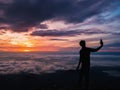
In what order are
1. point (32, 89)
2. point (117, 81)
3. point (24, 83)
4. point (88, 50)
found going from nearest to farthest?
point (88, 50), point (32, 89), point (24, 83), point (117, 81)

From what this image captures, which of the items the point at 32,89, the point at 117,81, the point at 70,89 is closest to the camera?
the point at 70,89

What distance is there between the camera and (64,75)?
28812mm

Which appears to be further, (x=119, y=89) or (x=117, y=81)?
(x=117, y=81)

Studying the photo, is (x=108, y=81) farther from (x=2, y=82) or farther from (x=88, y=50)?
(x=88, y=50)

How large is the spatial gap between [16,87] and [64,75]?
8.90 m

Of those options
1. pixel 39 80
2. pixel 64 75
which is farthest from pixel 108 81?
pixel 39 80

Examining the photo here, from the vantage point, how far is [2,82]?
23.8 metres

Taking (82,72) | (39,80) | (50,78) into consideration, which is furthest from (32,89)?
(82,72)

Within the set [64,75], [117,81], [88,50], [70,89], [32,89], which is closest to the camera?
[88,50]

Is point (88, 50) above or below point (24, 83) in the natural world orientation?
above

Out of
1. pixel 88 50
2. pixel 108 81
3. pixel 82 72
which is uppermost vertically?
pixel 88 50

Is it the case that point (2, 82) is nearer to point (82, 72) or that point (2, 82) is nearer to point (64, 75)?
point (64, 75)

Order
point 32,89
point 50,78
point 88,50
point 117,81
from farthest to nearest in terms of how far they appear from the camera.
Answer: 1. point 50,78
2. point 117,81
3. point 32,89
4. point 88,50

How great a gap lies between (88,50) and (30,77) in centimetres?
1573
